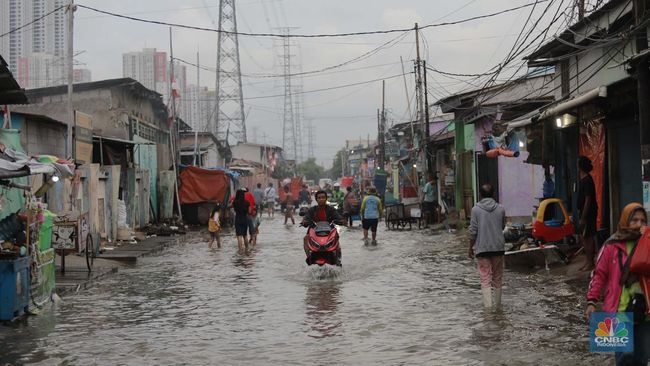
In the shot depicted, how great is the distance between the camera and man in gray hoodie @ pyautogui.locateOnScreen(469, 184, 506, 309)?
11.1 metres

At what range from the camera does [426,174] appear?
3853 cm

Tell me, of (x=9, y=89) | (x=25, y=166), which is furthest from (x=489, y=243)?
(x=9, y=89)

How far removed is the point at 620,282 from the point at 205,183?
Result: 2975 cm

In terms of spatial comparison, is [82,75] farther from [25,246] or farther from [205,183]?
[25,246]

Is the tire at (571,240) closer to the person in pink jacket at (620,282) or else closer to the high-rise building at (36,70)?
the person in pink jacket at (620,282)

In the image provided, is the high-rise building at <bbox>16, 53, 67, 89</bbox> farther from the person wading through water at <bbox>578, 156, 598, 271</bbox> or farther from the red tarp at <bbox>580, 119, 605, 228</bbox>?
the person wading through water at <bbox>578, 156, 598, 271</bbox>

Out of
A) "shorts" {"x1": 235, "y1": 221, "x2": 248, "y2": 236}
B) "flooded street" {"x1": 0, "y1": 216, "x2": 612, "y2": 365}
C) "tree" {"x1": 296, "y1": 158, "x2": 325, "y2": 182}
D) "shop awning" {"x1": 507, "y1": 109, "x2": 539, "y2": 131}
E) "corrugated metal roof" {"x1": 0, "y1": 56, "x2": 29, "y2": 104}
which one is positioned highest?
"tree" {"x1": 296, "y1": 158, "x2": 325, "y2": 182}

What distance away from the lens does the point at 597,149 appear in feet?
53.7

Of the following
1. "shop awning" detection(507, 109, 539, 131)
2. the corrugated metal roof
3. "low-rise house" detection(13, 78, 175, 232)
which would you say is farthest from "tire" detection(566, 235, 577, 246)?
"low-rise house" detection(13, 78, 175, 232)

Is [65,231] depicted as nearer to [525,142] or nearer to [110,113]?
[525,142]

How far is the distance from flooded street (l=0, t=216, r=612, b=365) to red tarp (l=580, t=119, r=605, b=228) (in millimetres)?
2289

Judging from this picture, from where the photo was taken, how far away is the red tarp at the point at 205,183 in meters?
34.5

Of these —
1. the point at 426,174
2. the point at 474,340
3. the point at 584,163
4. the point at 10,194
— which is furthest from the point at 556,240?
the point at 426,174

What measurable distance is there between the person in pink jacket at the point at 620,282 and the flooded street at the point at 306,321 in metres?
2.14
